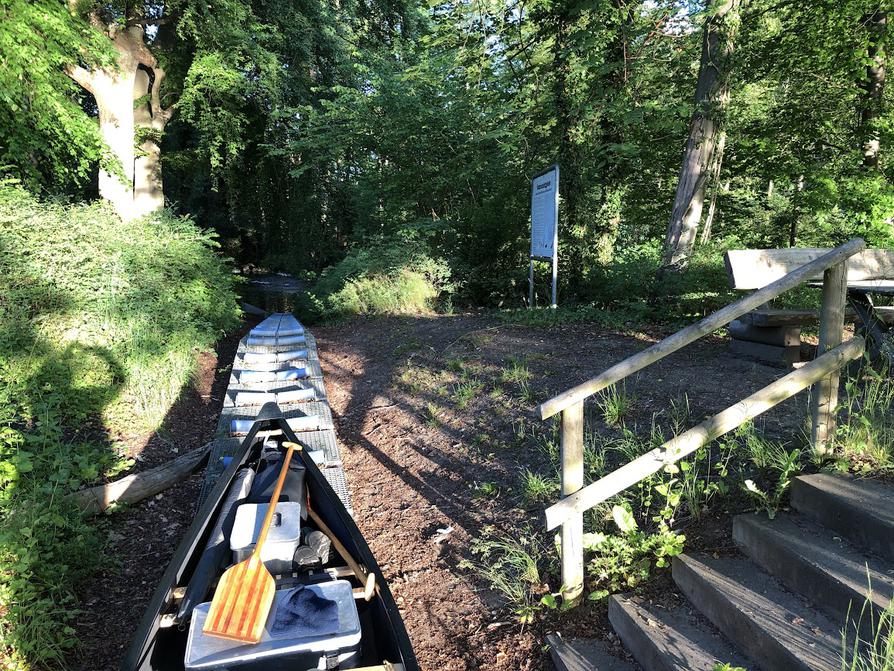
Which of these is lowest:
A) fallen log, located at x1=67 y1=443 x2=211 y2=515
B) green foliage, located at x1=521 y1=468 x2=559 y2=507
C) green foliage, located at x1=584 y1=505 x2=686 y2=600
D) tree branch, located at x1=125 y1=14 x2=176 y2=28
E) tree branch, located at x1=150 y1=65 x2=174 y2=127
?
fallen log, located at x1=67 y1=443 x2=211 y2=515

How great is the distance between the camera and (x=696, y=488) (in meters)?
3.20

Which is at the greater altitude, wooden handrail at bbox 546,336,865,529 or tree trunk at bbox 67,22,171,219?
tree trunk at bbox 67,22,171,219

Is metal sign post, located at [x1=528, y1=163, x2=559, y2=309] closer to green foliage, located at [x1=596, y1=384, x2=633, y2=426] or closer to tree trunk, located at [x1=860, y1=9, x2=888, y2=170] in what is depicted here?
green foliage, located at [x1=596, y1=384, x2=633, y2=426]

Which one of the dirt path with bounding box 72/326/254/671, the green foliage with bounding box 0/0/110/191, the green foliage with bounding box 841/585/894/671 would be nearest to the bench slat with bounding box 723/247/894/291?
the green foliage with bounding box 841/585/894/671

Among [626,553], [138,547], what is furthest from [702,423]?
[138,547]

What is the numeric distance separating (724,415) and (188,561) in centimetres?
297

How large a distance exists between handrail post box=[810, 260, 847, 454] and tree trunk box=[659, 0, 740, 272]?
19.4ft

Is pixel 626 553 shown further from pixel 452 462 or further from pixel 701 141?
pixel 701 141

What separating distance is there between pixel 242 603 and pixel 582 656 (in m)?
1.62

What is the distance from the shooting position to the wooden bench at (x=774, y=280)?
441cm

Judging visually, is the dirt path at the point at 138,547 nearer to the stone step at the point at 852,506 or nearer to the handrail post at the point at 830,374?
the stone step at the point at 852,506

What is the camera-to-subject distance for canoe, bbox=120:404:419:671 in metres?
2.33

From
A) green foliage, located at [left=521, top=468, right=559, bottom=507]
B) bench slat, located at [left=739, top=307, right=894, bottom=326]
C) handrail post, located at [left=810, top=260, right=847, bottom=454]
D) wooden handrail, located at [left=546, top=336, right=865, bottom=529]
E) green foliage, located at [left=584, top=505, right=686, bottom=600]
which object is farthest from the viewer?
bench slat, located at [left=739, top=307, right=894, bottom=326]

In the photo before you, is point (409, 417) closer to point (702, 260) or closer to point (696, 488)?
point (696, 488)
